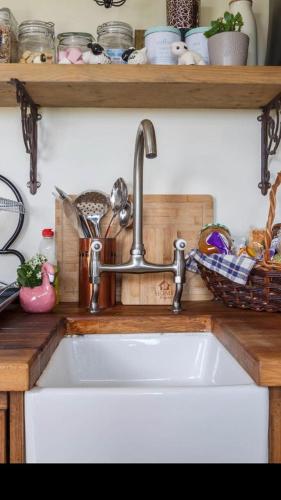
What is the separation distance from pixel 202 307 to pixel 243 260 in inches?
8.5

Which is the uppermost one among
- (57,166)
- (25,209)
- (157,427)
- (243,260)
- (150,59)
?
(150,59)

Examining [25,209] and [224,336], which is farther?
[25,209]

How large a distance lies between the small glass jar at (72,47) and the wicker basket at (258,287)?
0.59 meters

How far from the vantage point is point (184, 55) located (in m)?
1.18

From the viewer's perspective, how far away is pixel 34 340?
33.2 inches

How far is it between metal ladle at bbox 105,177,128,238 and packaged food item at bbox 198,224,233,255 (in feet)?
0.75

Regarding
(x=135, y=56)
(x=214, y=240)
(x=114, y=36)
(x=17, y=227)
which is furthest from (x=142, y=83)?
(x=17, y=227)

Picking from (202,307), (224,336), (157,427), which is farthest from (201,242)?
(157,427)

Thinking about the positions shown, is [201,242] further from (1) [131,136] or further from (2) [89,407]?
(2) [89,407]

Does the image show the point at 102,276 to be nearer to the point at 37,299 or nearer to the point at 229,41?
the point at 37,299

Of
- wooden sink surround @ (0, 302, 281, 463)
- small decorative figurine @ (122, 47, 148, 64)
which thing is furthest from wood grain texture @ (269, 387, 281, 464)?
small decorative figurine @ (122, 47, 148, 64)

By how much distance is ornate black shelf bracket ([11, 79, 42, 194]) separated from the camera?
48.8 inches

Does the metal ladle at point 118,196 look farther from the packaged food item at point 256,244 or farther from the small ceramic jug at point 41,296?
the packaged food item at point 256,244

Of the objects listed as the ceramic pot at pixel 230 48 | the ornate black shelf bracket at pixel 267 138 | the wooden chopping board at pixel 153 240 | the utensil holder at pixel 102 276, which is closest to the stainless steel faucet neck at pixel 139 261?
A: the utensil holder at pixel 102 276
